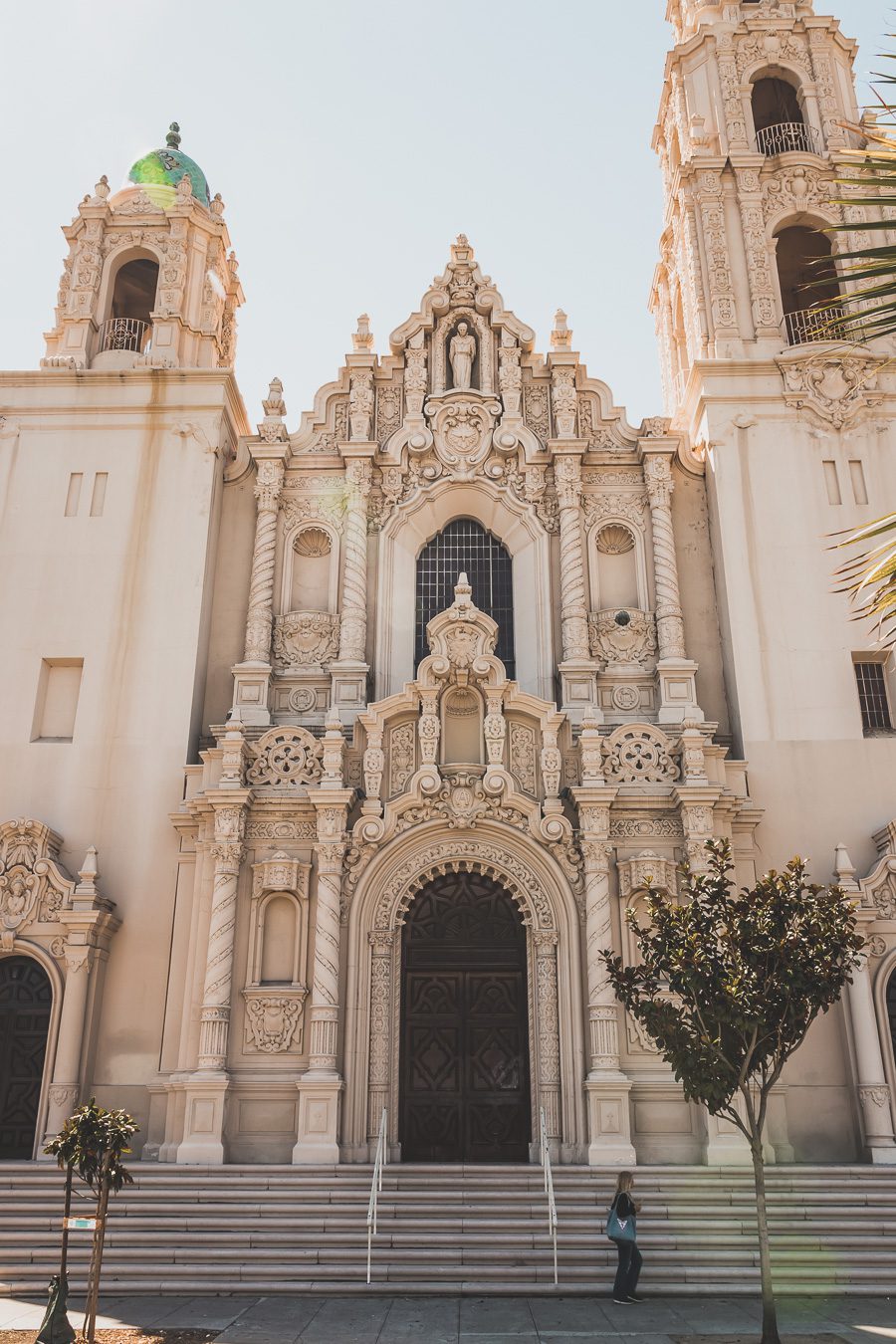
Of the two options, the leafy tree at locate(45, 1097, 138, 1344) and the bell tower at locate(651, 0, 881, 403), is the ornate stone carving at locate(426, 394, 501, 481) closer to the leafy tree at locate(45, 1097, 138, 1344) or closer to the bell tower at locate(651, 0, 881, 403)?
the bell tower at locate(651, 0, 881, 403)

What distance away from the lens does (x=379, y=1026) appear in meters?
18.7

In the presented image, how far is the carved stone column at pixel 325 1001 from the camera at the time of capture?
57.6 feet

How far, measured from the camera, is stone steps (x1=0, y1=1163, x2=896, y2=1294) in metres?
14.0

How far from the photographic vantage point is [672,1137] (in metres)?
17.8

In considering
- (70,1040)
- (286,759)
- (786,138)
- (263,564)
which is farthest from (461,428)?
(70,1040)

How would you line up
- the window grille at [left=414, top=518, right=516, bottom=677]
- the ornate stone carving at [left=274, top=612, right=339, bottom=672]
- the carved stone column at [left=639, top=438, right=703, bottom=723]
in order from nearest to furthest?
the carved stone column at [left=639, top=438, right=703, bottom=723]
the ornate stone carving at [left=274, top=612, right=339, bottom=672]
the window grille at [left=414, top=518, right=516, bottom=677]

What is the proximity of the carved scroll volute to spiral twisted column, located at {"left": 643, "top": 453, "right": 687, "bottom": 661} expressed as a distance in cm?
617

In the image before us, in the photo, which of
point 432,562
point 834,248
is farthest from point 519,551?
point 834,248

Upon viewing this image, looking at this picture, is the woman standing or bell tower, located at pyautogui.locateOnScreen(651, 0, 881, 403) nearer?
the woman standing

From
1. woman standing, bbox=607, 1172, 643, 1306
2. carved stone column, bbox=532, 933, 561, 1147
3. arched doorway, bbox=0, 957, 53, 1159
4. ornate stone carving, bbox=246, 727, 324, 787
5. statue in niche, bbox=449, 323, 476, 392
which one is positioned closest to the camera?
woman standing, bbox=607, 1172, 643, 1306

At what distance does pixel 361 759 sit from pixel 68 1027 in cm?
680

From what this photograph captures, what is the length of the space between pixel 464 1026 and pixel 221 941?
4510mm

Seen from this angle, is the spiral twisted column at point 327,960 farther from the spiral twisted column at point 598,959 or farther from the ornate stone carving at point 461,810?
the spiral twisted column at point 598,959

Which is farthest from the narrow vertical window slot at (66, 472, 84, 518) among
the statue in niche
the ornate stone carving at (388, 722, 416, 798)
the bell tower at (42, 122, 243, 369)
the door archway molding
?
the door archway molding
